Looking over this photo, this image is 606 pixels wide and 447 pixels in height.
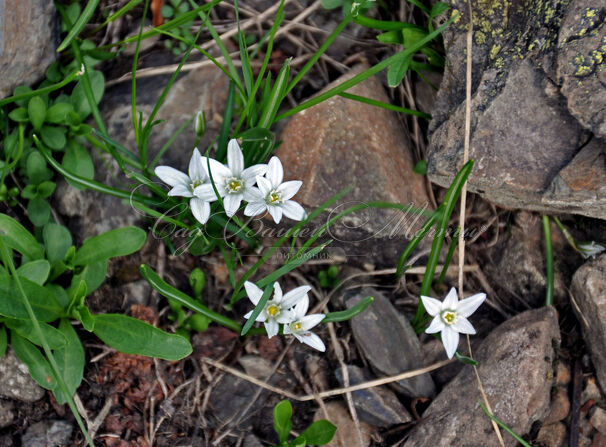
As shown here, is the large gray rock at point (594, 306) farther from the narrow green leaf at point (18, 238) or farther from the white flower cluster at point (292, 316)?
the narrow green leaf at point (18, 238)

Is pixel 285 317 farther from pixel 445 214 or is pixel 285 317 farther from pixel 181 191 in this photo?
pixel 445 214

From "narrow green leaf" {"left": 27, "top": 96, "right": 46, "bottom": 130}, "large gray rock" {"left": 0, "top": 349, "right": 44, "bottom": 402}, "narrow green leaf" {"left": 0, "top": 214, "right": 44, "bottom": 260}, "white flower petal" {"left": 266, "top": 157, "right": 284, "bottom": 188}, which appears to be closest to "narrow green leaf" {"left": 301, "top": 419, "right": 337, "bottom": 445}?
"white flower petal" {"left": 266, "top": 157, "right": 284, "bottom": 188}

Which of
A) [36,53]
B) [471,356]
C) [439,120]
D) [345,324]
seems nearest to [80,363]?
[345,324]

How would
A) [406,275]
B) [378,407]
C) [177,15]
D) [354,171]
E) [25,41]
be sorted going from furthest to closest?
[177,15], [406,275], [354,171], [25,41], [378,407]

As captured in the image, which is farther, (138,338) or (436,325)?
(436,325)

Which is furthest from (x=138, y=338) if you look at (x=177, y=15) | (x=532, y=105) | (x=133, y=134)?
(x=532, y=105)

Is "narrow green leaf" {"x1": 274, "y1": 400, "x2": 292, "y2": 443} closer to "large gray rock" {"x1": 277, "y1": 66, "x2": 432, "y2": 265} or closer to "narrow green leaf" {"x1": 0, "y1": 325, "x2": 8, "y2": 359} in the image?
"large gray rock" {"x1": 277, "y1": 66, "x2": 432, "y2": 265}

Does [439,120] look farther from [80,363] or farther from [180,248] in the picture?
[80,363]
